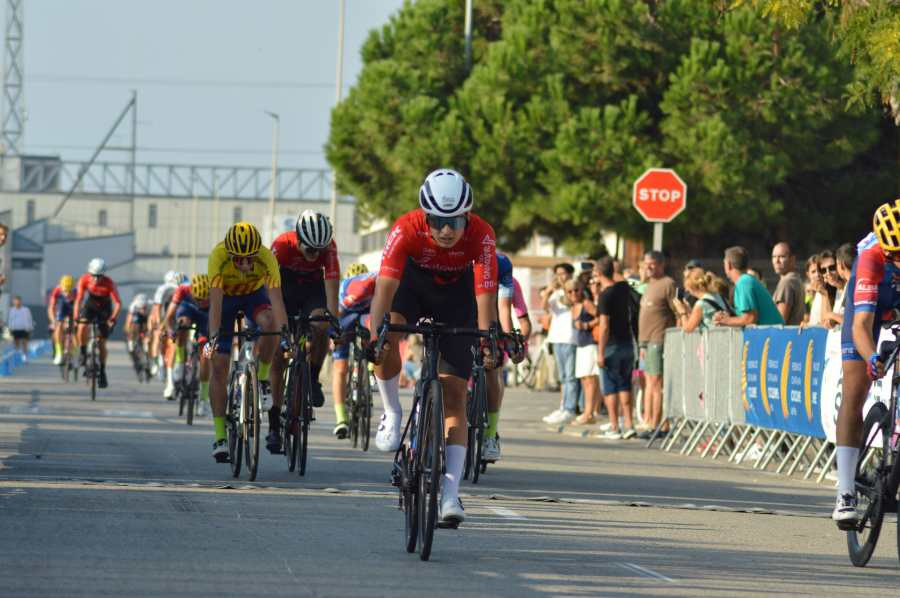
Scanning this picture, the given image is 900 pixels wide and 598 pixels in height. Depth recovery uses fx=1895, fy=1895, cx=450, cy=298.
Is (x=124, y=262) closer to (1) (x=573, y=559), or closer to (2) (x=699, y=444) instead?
(2) (x=699, y=444)

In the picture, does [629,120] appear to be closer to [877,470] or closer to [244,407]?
[244,407]

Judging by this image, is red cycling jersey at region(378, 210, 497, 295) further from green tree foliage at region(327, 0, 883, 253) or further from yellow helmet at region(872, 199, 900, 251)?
green tree foliage at region(327, 0, 883, 253)

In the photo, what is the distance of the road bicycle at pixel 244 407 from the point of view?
13570mm

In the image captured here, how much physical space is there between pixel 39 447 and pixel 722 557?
8098mm

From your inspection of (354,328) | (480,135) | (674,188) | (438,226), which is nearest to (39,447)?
(354,328)

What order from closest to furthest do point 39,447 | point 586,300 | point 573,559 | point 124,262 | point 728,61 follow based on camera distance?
point 573,559 < point 39,447 < point 586,300 < point 728,61 < point 124,262

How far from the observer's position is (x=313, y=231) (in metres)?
14.6

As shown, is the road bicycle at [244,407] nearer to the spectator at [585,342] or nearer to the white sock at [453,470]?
the white sock at [453,470]

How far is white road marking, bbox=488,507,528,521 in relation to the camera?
37.8 ft

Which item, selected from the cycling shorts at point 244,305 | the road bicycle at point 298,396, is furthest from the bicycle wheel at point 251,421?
the cycling shorts at point 244,305

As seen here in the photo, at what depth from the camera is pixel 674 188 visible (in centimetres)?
2352

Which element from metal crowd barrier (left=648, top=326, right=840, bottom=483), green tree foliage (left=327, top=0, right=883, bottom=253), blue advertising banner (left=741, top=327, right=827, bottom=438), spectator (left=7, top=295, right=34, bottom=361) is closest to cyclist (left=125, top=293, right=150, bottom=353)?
green tree foliage (left=327, top=0, right=883, bottom=253)

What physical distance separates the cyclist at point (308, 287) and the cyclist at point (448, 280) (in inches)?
170

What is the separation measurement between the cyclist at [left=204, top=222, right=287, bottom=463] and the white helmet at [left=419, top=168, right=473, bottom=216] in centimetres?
423
